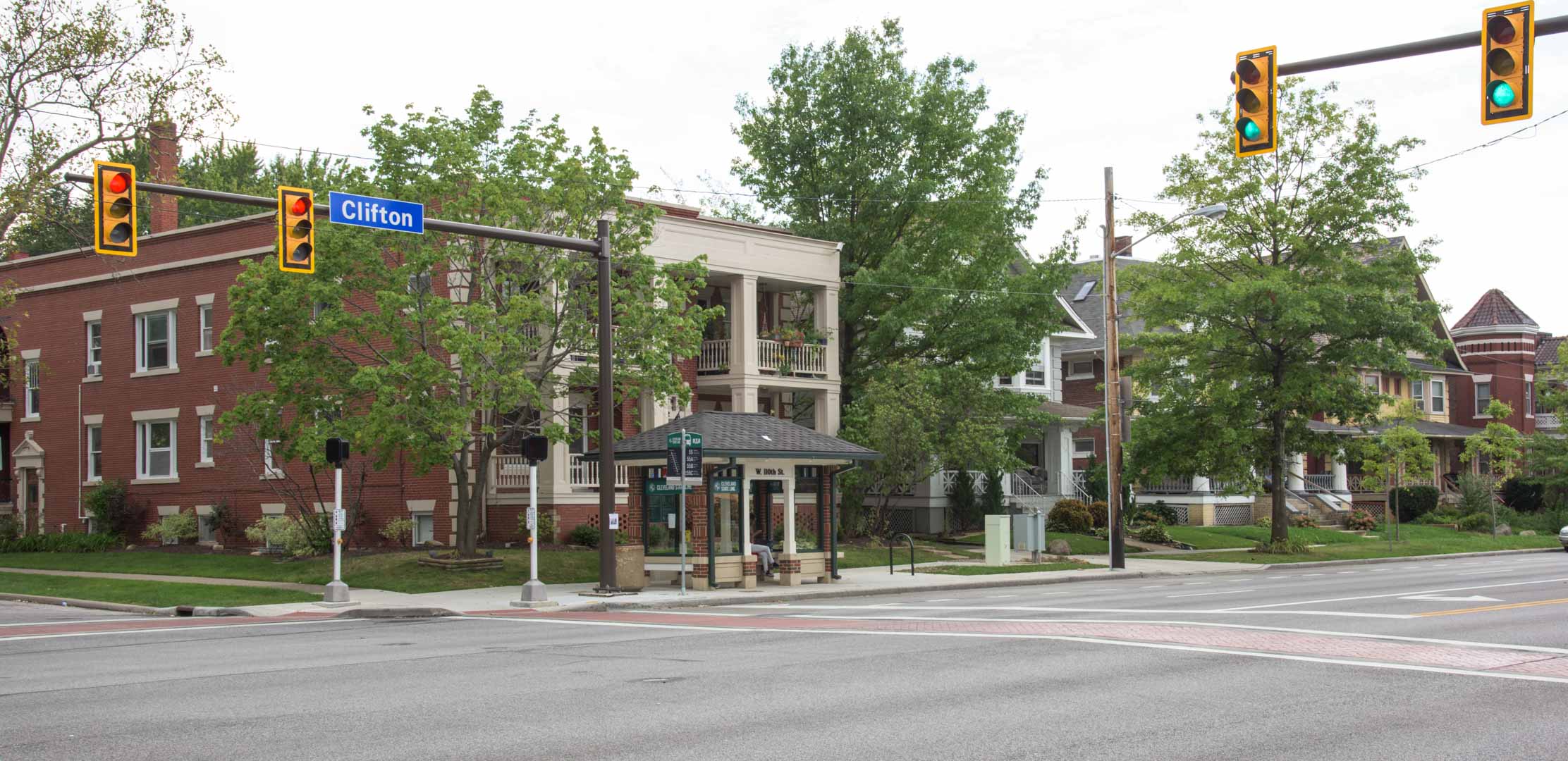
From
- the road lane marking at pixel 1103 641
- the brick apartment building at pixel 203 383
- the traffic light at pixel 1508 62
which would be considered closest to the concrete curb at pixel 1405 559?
the brick apartment building at pixel 203 383

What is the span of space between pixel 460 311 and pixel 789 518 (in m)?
7.55

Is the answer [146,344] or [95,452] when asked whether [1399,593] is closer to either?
[146,344]

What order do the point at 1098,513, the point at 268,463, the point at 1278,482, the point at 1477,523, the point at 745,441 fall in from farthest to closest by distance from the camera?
the point at 1477,523 → the point at 1098,513 → the point at 1278,482 → the point at 268,463 → the point at 745,441

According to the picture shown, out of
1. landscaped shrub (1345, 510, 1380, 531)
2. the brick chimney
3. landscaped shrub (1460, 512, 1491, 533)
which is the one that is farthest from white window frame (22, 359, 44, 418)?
landscaped shrub (1460, 512, 1491, 533)

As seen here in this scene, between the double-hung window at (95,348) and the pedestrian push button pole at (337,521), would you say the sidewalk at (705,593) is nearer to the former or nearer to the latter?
the pedestrian push button pole at (337,521)

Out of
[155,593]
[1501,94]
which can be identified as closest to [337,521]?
[155,593]

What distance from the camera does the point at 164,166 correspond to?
36344 millimetres

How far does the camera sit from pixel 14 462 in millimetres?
41406

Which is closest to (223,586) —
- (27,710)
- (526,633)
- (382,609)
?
(382,609)

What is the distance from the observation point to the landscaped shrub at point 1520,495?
201 feet

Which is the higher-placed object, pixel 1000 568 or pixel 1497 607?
pixel 1497 607

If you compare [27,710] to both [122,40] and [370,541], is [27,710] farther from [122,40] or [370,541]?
[370,541]

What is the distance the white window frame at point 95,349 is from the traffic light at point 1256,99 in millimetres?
35759

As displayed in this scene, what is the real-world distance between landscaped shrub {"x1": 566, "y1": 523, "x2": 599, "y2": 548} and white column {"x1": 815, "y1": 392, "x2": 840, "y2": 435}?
8.95m
